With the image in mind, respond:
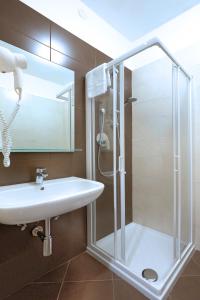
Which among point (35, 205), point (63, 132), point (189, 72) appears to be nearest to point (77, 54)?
point (63, 132)

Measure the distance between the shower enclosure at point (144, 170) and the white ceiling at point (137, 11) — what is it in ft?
0.99

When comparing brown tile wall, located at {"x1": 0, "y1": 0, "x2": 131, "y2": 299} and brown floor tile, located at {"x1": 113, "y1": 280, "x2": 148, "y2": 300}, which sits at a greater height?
brown tile wall, located at {"x1": 0, "y1": 0, "x2": 131, "y2": 299}

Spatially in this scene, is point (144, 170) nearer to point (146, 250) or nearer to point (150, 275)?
point (146, 250)

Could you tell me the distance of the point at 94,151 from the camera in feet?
5.10

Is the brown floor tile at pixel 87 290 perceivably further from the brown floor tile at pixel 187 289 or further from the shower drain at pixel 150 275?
the brown floor tile at pixel 187 289

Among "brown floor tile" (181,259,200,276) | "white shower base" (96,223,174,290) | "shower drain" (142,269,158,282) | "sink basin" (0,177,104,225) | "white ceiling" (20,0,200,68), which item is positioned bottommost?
"brown floor tile" (181,259,200,276)

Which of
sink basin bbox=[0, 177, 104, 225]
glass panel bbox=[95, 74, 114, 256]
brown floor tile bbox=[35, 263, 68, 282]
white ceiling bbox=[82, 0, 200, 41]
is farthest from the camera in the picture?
white ceiling bbox=[82, 0, 200, 41]

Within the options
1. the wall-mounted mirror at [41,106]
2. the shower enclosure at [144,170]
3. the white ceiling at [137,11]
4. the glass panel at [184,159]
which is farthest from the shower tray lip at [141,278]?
the white ceiling at [137,11]

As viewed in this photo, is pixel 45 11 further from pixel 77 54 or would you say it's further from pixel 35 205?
pixel 35 205

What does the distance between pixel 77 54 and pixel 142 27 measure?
38.4 inches

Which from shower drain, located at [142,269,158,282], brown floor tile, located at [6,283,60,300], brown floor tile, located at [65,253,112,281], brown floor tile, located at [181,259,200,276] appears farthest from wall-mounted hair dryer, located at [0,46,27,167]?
brown floor tile, located at [181,259,200,276]

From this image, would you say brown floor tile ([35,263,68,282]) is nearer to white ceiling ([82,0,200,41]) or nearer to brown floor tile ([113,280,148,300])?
brown floor tile ([113,280,148,300])

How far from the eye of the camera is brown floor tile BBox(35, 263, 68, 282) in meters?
1.23

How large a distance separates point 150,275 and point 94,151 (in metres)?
1.06
